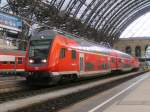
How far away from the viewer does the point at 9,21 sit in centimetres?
3881

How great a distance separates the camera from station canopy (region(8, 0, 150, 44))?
69.4 m

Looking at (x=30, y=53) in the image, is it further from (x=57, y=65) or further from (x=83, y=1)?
(x=83, y=1)

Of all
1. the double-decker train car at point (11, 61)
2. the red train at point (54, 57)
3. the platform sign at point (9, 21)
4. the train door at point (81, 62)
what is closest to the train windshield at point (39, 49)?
the red train at point (54, 57)

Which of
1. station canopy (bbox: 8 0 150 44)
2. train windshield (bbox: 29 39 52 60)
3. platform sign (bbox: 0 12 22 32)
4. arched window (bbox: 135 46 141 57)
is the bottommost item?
train windshield (bbox: 29 39 52 60)

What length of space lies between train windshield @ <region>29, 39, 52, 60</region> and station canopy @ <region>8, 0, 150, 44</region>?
74.3 ft

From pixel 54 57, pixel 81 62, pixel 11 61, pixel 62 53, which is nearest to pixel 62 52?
pixel 62 53

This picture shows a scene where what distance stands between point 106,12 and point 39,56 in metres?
61.1

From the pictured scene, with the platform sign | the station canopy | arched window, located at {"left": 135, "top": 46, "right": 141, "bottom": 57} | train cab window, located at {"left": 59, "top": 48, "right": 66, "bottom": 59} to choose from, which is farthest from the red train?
arched window, located at {"left": 135, "top": 46, "right": 141, "bottom": 57}

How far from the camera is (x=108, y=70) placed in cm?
4662

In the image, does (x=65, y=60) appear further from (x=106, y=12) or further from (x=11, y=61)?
(x=106, y=12)

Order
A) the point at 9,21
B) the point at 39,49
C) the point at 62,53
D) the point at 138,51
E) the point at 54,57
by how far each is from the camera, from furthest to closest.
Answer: the point at 138,51, the point at 9,21, the point at 62,53, the point at 39,49, the point at 54,57

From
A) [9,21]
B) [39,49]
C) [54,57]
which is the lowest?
[54,57]

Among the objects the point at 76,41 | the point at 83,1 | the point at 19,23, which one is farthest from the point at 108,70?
the point at 83,1

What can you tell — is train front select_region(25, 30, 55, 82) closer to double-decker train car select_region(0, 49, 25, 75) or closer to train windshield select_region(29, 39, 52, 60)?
train windshield select_region(29, 39, 52, 60)
